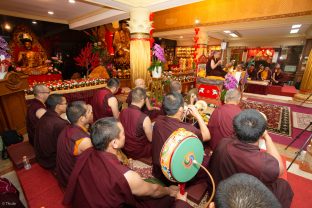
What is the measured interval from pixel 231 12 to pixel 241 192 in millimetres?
9049

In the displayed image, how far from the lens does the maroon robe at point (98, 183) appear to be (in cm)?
118

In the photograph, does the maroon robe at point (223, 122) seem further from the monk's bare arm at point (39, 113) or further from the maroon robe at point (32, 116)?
the maroon robe at point (32, 116)

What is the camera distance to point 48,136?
7.52ft

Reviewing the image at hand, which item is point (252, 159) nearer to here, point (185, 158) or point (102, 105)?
point (185, 158)

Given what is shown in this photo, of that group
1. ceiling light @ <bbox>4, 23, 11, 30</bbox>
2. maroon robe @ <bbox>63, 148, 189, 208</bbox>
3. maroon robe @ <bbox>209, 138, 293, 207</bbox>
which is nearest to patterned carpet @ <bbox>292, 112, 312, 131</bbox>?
maroon robe @ <bbox>209, 138, 293, 207</bbox>

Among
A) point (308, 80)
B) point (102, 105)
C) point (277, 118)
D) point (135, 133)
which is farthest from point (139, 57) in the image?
point (308, 80)

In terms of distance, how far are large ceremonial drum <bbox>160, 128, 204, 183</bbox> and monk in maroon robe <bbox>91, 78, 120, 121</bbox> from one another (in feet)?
7.77

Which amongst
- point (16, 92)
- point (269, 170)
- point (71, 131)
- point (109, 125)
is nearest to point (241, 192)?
point (269, 170)

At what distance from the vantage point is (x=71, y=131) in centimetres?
187

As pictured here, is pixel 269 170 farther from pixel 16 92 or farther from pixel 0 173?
pixel 16 92

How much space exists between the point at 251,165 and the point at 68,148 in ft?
5.90

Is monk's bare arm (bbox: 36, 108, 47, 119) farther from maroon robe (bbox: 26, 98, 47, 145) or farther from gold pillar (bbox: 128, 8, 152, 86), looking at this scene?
gold pillar (bbox: 128, 8, 152, 86)

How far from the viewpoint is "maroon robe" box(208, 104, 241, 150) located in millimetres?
2400

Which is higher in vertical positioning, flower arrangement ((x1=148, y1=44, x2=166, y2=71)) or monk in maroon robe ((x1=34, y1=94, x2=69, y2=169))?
flower arrangement ((x1=148, y1=44, x2=166, y2=71))
